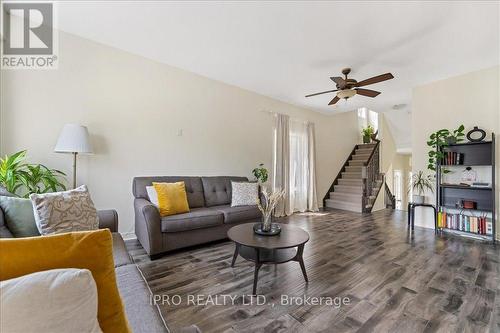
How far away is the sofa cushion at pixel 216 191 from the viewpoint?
11.5 feet

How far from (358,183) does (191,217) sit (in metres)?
4.91

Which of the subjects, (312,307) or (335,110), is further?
(335,110)

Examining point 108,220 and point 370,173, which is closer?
point 108,220

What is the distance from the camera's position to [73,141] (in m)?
2.39

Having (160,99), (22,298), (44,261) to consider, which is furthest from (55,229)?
(160,99)

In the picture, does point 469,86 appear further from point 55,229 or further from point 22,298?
point 55,229

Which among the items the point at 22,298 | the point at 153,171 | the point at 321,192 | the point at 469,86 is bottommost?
the point at 321,192

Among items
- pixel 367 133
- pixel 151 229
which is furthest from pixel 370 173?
pixel 151 229

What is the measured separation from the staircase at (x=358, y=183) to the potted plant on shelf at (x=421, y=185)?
55.6 inches

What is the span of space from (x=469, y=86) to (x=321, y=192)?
3620 mm

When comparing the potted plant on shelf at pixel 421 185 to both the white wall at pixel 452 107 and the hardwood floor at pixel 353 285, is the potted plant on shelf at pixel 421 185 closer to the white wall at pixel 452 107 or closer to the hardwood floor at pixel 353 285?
the white wall at pixel 452 107

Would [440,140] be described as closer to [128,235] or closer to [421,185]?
[421,185]

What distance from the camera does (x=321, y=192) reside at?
6.09m

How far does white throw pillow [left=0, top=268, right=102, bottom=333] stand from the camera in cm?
52
